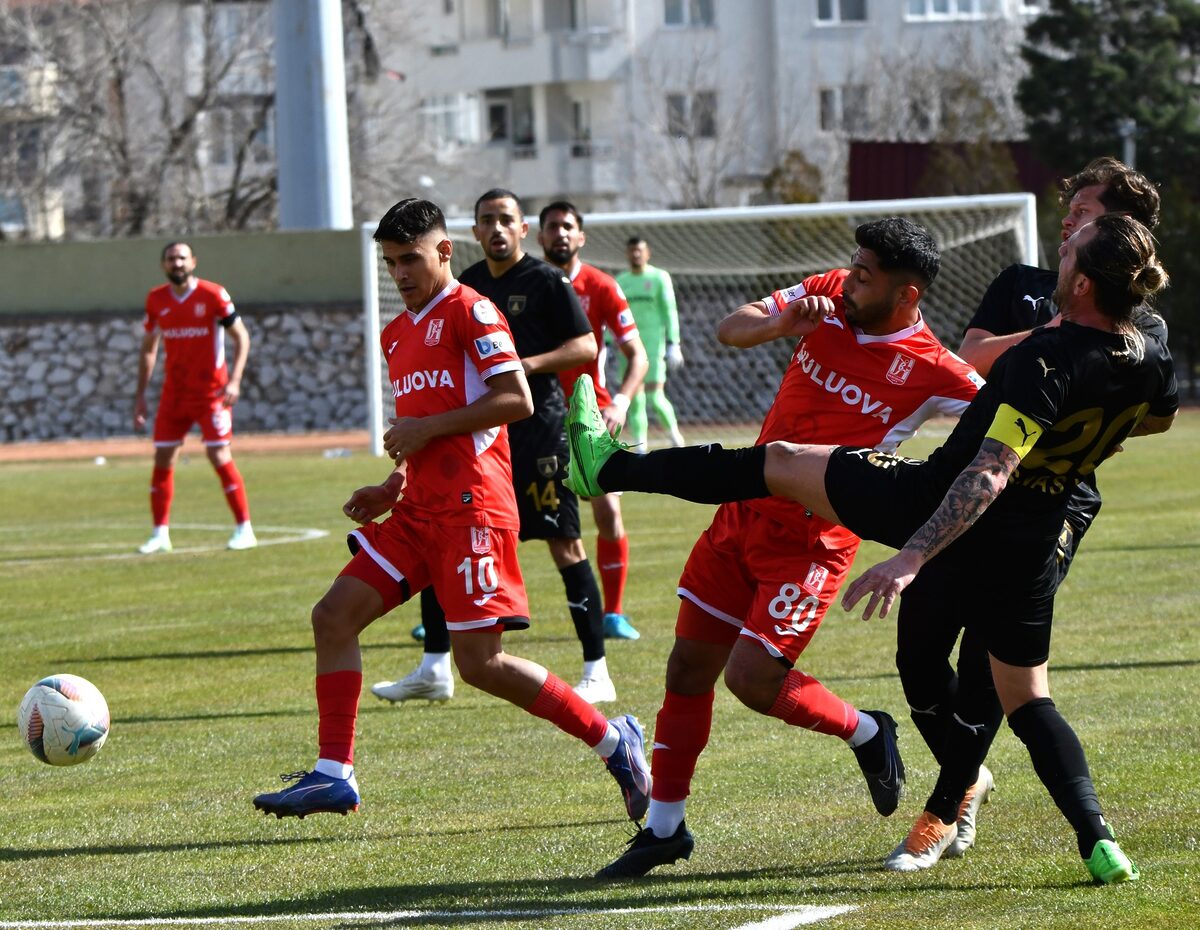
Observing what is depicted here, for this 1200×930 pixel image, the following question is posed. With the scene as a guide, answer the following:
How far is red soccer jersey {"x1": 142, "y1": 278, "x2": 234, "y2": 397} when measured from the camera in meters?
14.2

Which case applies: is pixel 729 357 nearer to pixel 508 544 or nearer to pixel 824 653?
pixel 824 653

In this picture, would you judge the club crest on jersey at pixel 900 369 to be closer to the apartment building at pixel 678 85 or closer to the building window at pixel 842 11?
the apartment building at pixel 678 85

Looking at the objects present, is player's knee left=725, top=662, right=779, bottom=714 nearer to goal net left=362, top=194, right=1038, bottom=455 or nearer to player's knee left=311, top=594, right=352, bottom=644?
player's knee left=311, top=594, right=352, bottom=644

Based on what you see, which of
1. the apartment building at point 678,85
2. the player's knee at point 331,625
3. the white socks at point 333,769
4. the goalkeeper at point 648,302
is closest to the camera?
the white socks at point 333,769

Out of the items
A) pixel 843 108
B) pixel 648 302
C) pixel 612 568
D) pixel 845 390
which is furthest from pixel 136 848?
pixel 843 108

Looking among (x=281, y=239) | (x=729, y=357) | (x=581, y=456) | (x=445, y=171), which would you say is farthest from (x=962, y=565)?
(x=445, y=171)

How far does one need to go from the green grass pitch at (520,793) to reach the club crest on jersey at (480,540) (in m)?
0.93

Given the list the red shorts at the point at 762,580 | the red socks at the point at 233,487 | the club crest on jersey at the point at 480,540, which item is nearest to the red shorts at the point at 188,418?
the red socks at the point at 233,487

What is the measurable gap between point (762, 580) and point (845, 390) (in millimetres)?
632

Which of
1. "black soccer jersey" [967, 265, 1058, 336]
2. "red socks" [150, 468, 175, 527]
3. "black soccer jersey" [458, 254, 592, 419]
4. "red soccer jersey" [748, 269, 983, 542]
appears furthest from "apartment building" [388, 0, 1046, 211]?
"red soccer jersey" [748, 269, 983, 542]

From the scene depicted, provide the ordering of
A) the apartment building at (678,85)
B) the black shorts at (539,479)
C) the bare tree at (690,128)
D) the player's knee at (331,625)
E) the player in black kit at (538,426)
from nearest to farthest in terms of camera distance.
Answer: the player's knee at (331,625), the player in black kit at (538,426), the black shorts at (539,479), the apartment building at (678,85), the bare tree at (690,128)

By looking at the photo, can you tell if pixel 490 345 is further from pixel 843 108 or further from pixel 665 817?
pixel 843 108

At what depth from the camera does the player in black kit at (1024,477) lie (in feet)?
14.8

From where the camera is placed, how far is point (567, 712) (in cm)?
581
